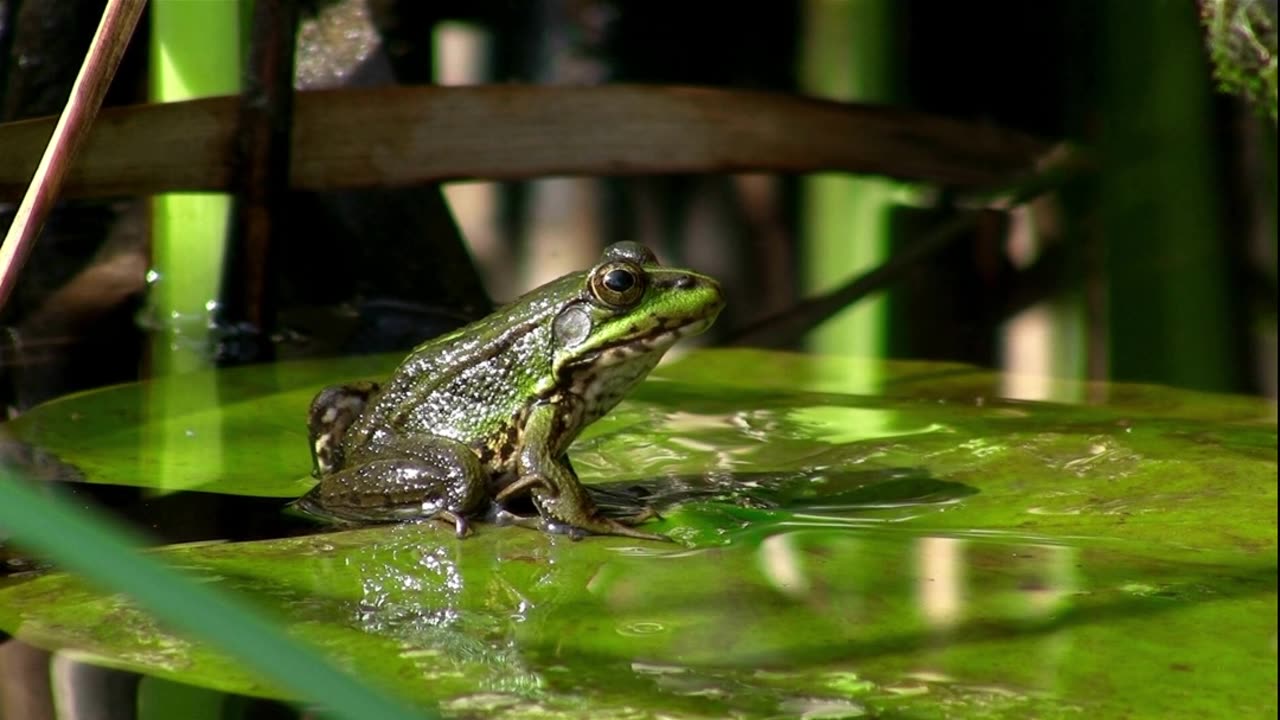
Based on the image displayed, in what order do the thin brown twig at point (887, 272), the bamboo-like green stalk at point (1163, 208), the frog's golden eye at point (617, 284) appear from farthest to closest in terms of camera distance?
1. the thin brown twig at point (887, 272)
2. the bamboo-like green stalk at point (1163, 208)
3. the frog's golden eye at point (617, 284)

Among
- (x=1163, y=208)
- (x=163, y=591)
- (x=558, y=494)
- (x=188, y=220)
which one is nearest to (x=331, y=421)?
(x=558, y=494)

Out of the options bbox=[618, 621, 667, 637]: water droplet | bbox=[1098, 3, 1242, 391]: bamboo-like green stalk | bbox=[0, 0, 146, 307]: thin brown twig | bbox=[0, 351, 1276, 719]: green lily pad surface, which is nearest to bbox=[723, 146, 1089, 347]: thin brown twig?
bbox=[1098, 3, 1242, 391]: bamboo-like green stalk

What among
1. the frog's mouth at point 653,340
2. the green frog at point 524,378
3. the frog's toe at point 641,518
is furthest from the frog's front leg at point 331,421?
the frog's toe at point 641,518

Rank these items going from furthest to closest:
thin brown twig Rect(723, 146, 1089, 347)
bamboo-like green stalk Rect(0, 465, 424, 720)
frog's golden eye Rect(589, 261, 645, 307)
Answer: thin brown twig Rect(723, 146, 1089, 347)
frog's golden eye Rect(589, 261, 645, 307)
bamboo-like green stalk Rect(0, 465, 424, 720)

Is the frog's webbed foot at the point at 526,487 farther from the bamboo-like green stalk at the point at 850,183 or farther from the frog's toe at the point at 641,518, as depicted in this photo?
the bamboo-like green stalk at the point at 850,183

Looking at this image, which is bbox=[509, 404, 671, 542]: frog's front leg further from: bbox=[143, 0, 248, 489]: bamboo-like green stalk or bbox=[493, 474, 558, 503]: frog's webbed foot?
bbox=[143, 0, 248, 489]: bamboo-like green stalk
